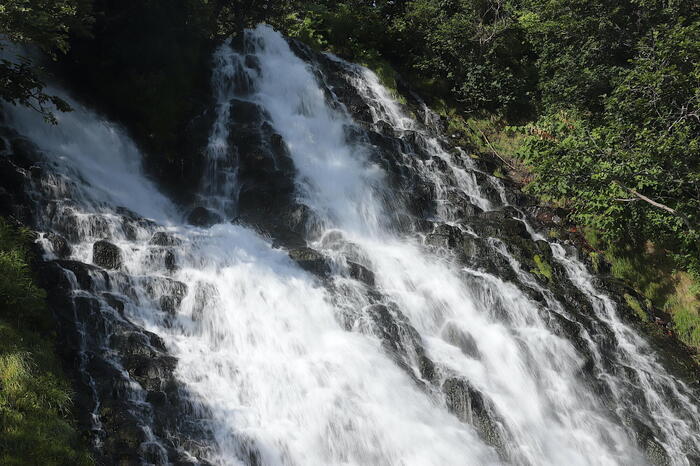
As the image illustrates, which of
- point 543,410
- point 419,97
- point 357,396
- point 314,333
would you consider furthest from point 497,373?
point 419,97

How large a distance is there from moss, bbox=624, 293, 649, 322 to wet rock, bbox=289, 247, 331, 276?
10136 mm

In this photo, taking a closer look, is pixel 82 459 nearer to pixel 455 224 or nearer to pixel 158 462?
pixel 158 462

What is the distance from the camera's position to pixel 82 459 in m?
6.15

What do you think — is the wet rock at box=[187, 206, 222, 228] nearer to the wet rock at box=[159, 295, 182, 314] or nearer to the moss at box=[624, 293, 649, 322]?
the wet rock at box=[159, 295, 182, 314]

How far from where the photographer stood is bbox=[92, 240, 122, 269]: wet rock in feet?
34.9

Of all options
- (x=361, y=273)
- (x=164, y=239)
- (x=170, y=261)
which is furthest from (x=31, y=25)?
(x=361, y=273)

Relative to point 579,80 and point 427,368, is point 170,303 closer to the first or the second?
point 427,368

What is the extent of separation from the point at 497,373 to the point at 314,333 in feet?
14.3

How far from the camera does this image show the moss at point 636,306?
591 inches

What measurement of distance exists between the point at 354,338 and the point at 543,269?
785cm

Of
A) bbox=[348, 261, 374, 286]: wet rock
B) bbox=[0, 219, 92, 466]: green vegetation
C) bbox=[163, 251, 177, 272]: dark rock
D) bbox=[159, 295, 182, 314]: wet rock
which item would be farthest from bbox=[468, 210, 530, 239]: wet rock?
bbox=[0, 219, 92, 466]: green vegetation

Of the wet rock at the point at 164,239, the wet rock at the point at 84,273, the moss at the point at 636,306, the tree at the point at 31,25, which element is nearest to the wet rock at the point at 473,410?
the wet rock at the point at 164,239

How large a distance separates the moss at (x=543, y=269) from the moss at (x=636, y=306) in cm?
266

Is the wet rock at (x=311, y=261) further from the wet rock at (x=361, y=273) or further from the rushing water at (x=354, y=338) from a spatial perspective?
the wet rock at (x=361, y=273)
